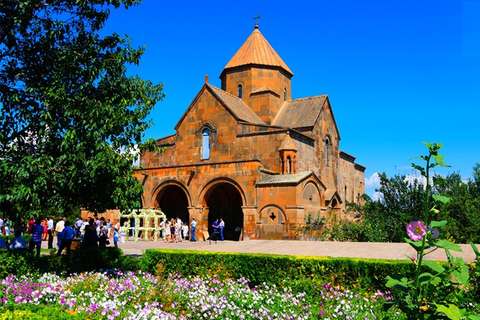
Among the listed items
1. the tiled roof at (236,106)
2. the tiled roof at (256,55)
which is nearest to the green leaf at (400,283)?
the tiled roof at (236,106)

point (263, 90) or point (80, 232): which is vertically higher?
point (263, 90)

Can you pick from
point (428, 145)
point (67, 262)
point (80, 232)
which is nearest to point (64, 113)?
point (67, 262)

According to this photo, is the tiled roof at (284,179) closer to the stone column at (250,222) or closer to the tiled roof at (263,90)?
the stone column at (250,222)

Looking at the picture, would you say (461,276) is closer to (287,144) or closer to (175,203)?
(287,144)

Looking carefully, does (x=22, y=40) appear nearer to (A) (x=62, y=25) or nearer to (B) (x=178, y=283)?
(A) (x=62, y=25)

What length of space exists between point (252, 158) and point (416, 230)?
2050 cm

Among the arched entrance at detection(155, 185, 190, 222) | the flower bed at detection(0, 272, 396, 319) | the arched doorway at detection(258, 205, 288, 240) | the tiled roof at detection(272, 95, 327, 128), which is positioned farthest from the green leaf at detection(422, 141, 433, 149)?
the arched entrance at detection(155, 185, 190, 222)

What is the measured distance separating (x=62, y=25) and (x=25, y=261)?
5.30 m

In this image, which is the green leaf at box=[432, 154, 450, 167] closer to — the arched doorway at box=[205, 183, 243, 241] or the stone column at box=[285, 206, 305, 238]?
the stone column at box=[285, 206, 305, 238]

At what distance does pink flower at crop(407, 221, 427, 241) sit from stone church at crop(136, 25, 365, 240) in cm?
1702

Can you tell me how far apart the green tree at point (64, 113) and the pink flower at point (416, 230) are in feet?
23.2

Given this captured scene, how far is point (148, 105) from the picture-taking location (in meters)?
10.3

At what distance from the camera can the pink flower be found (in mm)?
2852

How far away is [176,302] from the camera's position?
7.11m
